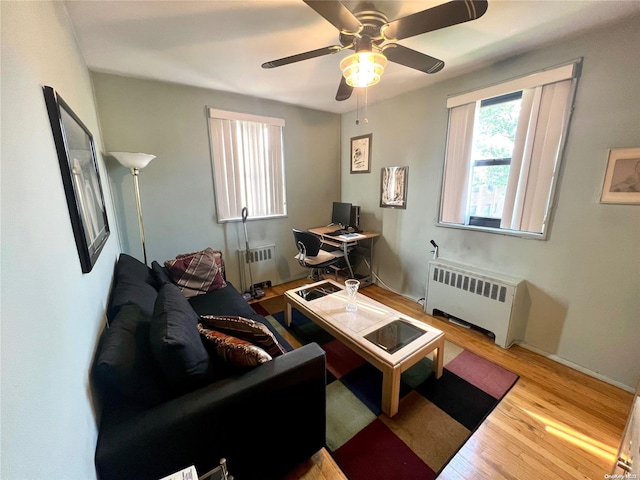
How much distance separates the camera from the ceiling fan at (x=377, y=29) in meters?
1.15

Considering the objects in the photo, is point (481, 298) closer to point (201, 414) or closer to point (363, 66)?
point (363, 66)

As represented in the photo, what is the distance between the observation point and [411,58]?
5.31 ft

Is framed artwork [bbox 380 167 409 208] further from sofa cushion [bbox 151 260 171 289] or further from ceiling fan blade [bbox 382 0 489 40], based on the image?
sofa cushion [bbox 151 260 171 289]

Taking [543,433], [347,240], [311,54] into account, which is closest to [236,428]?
[543,433]

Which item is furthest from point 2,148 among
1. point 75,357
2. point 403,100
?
point 403,100

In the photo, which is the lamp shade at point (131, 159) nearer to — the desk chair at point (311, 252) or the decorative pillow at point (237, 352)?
the desk chair at point (311, 252)

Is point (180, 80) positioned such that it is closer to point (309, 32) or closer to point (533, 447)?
point (309, 32)

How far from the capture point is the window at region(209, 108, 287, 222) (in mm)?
2928

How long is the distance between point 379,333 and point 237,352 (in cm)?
103

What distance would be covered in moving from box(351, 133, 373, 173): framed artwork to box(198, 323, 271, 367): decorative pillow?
288 cm

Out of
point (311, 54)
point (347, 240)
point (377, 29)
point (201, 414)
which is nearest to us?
point (201, 414)

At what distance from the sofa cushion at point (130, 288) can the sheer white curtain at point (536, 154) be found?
9.33 ft

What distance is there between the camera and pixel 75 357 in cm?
84

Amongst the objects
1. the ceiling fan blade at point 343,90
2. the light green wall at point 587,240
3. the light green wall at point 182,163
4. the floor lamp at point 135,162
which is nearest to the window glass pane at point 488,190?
the light green wall at point 587,240
